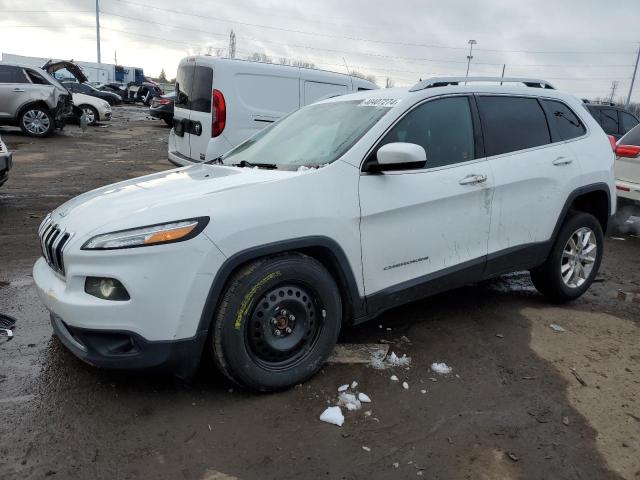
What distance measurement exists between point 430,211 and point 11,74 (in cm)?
1423

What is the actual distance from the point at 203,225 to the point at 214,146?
185 inches

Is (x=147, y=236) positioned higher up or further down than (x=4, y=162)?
higher up

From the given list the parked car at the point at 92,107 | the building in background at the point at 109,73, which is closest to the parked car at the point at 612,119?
the parked car at the point at 92,107

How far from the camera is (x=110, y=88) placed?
39.1 meters

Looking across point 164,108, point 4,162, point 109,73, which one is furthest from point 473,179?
point 109,73

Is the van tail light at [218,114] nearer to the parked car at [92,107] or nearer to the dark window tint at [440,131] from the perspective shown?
the dark window tint at [440,131]

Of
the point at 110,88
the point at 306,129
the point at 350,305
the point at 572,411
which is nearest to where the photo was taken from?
the point at 572,411

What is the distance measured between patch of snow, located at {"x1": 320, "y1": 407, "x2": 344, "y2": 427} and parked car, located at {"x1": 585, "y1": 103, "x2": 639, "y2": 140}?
11.7 metres

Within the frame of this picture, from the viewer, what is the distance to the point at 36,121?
48.6ft

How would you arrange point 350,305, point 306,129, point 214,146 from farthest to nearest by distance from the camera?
point 214,146 < point 306,129 < point 350,305

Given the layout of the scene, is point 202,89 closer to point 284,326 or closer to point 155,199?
point 155,199

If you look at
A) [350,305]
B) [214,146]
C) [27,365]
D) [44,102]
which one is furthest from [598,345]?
[44,102]

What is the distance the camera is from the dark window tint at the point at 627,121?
12500 mm

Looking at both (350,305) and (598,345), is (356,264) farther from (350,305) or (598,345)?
(598,345)
